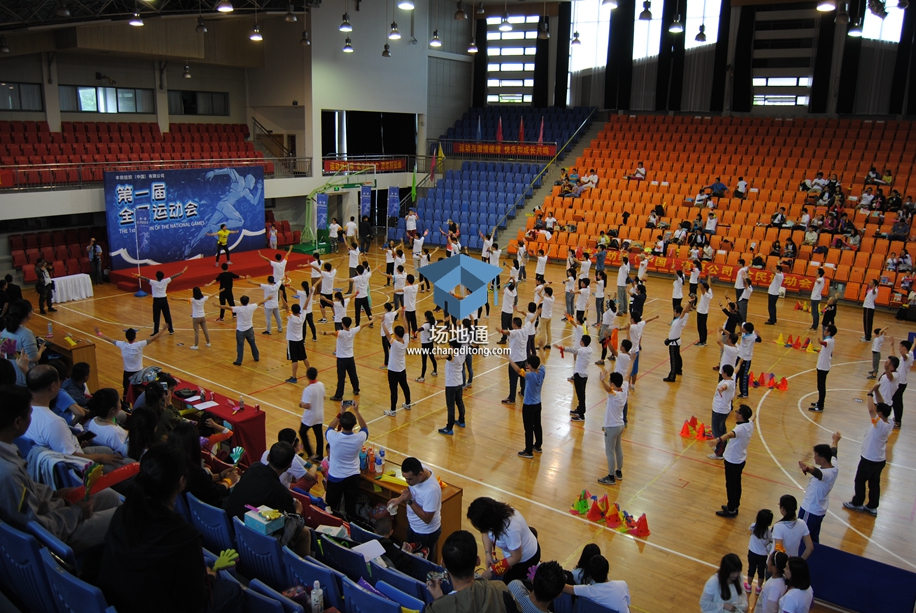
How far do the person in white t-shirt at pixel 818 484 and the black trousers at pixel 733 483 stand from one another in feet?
2.59

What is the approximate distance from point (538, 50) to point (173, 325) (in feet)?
72.4

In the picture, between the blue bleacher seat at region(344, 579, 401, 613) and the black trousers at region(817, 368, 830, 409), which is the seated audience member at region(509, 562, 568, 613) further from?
the black trousers at region(817, 368, 830, 409)

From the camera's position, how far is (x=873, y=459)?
782 centimetres

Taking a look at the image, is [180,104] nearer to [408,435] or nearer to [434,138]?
[434,138]

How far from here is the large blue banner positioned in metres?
18.8

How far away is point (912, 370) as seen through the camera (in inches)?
531

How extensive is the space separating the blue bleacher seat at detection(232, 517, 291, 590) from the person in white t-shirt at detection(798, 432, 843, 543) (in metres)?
4.88

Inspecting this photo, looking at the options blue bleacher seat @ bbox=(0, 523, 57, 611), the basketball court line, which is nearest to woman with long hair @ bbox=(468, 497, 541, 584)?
blue bleacher seat @ bbox=(0, 523, 57, 611)

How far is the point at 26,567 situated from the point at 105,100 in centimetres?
2175

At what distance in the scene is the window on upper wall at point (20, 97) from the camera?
1947 cm

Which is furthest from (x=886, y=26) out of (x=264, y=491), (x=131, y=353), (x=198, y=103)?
(x=264, y=491)

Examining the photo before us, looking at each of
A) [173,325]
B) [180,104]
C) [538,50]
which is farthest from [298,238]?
[538,50]

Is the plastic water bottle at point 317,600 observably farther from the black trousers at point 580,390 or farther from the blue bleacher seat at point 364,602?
the black trousers at point 580,390

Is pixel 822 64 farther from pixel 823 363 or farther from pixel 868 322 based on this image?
pixel 823 363
